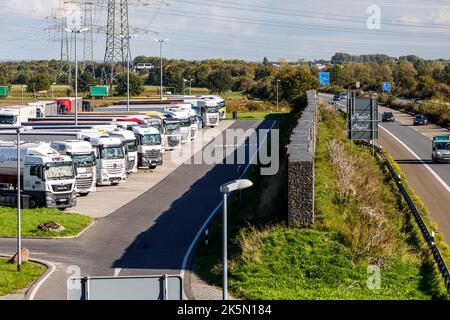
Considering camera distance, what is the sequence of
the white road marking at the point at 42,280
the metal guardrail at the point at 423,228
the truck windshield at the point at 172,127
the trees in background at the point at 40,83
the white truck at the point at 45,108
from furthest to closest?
the trees in background at the point at 40,83 < the white truck at the point at 45,108 < the truck windshield at the point at 172,127 < the white road marking at the point at 42,280 < the metal guardrail at the point at 423,228

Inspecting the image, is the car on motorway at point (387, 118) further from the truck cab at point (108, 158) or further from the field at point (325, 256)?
the field at point (325, 256)

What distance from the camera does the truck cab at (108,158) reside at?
45.8 metres

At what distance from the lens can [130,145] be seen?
50.1 meters

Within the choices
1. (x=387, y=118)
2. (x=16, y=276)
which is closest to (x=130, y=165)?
(x=16, y=276)

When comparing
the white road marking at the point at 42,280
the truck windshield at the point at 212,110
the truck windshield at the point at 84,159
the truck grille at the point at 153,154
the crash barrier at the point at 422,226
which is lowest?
the white road marking at the point at 42,280

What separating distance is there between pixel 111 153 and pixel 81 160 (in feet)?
13.0

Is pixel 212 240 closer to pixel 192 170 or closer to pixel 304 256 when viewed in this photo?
pixel 304 256

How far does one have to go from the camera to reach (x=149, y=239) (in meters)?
32.8

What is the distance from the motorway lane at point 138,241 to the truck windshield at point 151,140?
6620 millimetres

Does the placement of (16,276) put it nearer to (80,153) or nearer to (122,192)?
(80,153)

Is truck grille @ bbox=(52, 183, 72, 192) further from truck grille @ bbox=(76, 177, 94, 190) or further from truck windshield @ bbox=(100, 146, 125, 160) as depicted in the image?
truck windshield @ bbox=(100, 146, 125, 160)

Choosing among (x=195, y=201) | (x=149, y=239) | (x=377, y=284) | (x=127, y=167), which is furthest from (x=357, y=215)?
(x=127, y=167)

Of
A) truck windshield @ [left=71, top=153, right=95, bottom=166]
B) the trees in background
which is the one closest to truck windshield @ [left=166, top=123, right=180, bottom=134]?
truck windshield @ [left=71, top=153, right=95, bottom=166]

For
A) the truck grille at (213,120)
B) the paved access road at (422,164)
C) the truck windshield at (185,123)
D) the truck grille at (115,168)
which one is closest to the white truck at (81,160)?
the truck grille at (115,168)
